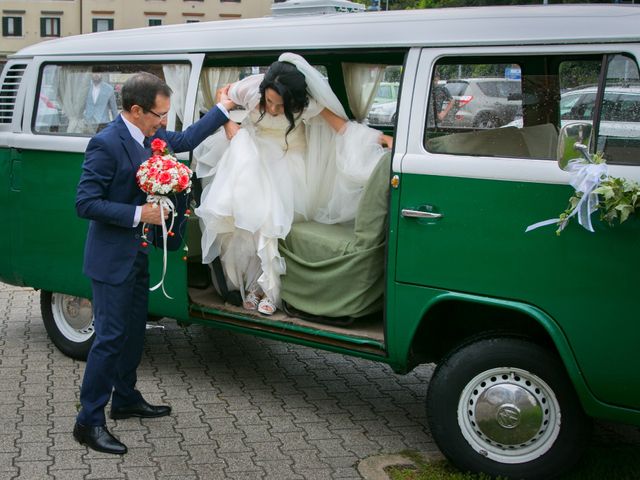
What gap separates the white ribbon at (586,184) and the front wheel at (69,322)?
3.77 m

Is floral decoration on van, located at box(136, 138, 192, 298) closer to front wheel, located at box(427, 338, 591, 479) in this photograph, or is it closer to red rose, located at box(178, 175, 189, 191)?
red rose, located at box(178, 175, 189, 191)

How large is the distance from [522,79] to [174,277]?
251cm

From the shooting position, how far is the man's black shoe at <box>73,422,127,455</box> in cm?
470

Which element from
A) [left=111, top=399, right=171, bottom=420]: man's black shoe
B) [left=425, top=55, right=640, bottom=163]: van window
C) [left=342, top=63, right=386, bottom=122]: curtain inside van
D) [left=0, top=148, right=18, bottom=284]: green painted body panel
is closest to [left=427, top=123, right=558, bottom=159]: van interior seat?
[left=425, top=55, right=640, bottom=163]: van window

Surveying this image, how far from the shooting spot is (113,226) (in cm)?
466

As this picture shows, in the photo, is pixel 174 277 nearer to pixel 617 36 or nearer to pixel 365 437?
pixel 365 437

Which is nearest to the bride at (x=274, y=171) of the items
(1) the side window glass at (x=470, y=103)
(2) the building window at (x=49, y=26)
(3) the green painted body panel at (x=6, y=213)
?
(1) the side window glass at (x=470, y=103)

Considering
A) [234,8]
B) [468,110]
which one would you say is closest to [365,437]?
[468,110]

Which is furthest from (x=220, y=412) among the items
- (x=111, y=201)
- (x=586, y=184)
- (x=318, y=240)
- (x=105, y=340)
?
(x=586, y=184)

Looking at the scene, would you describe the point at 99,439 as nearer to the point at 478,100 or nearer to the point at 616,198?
the point at 478,100

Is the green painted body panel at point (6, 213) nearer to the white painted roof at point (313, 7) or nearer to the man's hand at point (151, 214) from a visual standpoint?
the man's hand at point (151, 214)

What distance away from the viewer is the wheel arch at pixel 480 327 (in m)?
4.10

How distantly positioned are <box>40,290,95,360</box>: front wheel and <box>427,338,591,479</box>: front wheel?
9.67 ft

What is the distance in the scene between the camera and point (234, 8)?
58.0 meters
